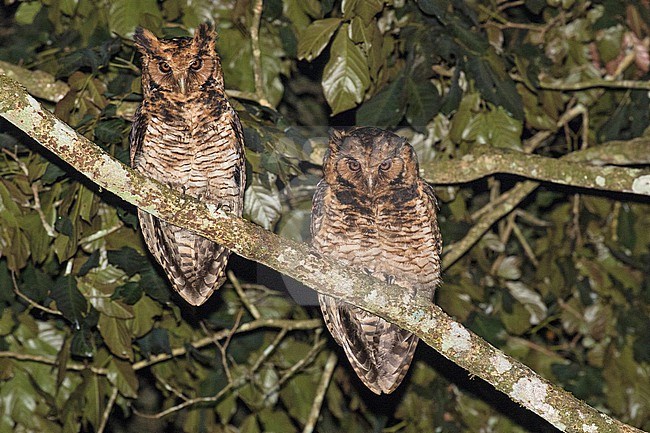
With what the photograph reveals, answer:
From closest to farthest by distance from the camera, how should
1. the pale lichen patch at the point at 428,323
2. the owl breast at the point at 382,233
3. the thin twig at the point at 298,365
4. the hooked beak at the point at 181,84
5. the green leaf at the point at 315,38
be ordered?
the pale lichen patch at the point at 428,323, the hooked beak at the point at 181,84, the owl breast at the point at 382,233, the green leaf at the point at 315,38, the thin twig at the point at 298,365

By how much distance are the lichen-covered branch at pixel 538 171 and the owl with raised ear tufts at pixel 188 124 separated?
1337 mm

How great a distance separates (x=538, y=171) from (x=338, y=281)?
187 centimetres

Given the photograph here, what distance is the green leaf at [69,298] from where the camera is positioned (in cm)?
444

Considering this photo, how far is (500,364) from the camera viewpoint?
3.52 m

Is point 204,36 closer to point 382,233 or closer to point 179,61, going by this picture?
point 179,61

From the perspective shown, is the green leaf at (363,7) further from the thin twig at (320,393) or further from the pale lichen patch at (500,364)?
the thin twig at (320,393)

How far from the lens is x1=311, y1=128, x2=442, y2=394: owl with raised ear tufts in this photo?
416 centimetres

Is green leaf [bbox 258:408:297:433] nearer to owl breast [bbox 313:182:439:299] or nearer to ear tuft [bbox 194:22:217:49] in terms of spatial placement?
owl breast [bbox 313:182:439:299]

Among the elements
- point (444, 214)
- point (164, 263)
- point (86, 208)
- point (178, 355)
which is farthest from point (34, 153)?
point (444, 214)

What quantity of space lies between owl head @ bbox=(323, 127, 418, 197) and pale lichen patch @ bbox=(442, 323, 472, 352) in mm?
905

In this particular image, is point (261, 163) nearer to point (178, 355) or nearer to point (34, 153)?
point (34, 153)

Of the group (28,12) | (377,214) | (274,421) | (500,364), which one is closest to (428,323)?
(500,364)

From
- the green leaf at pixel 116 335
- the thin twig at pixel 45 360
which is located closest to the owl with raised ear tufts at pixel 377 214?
the green leaf at pixel 116 335

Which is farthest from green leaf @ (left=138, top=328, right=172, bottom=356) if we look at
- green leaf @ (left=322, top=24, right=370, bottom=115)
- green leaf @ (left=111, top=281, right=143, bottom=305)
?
green leaf @ (left=322, top=24, right=370, bottom=115)
